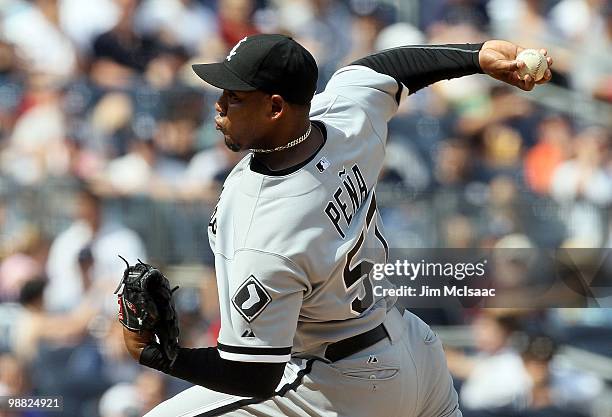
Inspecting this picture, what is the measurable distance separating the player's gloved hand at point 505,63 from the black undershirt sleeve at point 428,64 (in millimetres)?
43

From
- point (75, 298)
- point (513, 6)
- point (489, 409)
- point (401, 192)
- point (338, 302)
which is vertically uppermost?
point (338, 302)

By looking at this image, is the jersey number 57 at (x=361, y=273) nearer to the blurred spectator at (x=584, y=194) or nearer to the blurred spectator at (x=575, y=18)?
the blurred spectator at (x=584, y=194)

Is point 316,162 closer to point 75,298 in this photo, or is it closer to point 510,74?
point 510,74

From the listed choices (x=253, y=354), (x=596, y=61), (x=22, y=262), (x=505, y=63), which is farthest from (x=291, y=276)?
(x=596, y=61)

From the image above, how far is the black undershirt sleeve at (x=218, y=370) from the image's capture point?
239 centimetres

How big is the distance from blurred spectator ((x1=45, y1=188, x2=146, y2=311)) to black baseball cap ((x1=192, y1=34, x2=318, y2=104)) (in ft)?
8.64

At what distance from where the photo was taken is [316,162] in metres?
2.51

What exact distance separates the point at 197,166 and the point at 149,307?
2.71 metres

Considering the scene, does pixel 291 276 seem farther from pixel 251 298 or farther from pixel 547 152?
pixel 547 152

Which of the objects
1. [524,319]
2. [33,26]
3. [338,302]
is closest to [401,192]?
[524,319]

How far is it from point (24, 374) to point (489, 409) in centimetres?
237

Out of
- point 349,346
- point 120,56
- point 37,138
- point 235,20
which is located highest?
point 349,346

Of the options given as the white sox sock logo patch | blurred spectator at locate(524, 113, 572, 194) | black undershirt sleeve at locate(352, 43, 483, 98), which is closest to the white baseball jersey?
the white sox sock logo patch

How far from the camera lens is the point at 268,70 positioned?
2.43 metres
